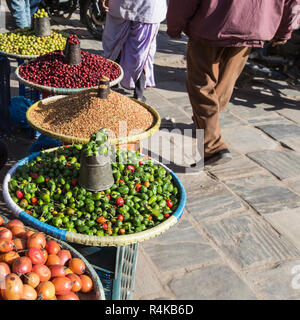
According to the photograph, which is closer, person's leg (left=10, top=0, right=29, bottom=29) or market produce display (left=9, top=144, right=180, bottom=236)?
market produce display (left=9, top=144, right=180, bottom=236)

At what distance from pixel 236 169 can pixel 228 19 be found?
1564 millimetres

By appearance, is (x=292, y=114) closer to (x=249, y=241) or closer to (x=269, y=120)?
(x=269, y=120)

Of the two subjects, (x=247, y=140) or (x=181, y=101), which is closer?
(x=247, y=140)

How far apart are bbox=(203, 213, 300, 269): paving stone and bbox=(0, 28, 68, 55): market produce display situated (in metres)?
2.70

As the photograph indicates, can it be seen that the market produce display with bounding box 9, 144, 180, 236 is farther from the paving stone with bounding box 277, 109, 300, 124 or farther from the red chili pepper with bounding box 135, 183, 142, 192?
the paving stone with bounding box 277, 109, 300, 124

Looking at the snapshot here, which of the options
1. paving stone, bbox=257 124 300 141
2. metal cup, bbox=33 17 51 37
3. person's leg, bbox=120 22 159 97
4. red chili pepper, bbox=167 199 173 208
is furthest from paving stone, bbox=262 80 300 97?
red chili pepper, bbox=167 199 173 208

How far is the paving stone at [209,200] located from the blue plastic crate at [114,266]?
1128 mm

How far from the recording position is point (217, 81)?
3.90 m

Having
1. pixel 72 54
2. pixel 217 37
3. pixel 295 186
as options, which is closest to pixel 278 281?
pixel 295 186

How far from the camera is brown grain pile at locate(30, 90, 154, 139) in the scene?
284cm

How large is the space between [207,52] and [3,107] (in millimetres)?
2177

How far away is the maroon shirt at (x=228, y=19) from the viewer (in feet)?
10.8

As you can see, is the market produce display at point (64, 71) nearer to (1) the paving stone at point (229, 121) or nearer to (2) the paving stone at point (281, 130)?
(1) the paving stone at point (229, 121)

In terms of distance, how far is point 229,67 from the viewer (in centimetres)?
375
